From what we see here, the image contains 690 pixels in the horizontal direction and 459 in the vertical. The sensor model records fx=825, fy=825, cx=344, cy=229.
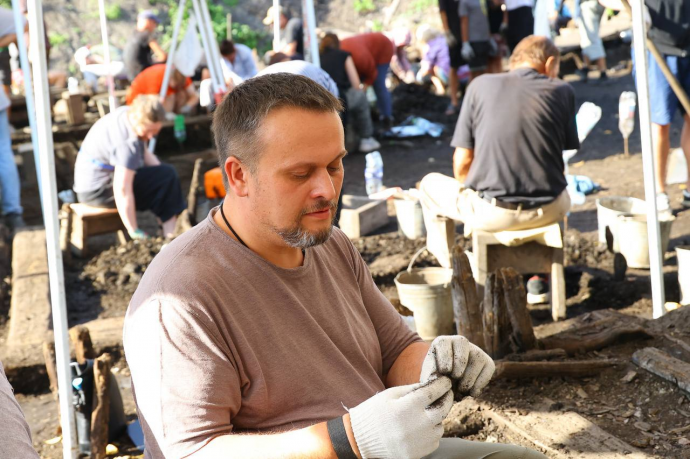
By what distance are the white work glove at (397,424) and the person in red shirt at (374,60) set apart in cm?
946

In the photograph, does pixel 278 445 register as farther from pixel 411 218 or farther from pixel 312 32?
pixel 312 32

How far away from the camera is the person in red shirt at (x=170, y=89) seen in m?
9.33

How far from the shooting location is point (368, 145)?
10.5 meters

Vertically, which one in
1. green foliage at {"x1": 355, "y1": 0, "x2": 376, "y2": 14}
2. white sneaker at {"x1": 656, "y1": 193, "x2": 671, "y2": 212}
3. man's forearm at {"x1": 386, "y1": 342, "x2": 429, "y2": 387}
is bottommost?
white sneaker at {"x1": 656, "y1": 193, "x2": 671, "y2": 212}

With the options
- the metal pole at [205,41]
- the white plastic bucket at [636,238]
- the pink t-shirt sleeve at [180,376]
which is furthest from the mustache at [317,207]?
the metal pole at [205,41]

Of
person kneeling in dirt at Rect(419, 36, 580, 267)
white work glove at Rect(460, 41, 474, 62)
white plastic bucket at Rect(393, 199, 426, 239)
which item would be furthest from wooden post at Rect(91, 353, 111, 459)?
white work glove at Rect(460, 41, 474, 62)

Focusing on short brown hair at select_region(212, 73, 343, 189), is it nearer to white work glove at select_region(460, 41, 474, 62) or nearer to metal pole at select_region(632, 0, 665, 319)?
metal pole at select_region(632, 0, 665, 319)

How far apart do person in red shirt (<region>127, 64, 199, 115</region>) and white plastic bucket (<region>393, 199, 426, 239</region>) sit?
3491 millimetres

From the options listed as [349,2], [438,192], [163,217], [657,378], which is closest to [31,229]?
[163,217]

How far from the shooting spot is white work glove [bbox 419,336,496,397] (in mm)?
1998

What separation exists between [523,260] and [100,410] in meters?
2.81

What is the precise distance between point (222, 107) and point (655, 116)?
491cm

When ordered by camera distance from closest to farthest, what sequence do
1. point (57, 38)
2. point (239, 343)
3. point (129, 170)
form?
point (239, 343) < point (129, 170) < point (57, 38)

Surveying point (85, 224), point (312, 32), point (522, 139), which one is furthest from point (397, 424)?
point (85, 224)
